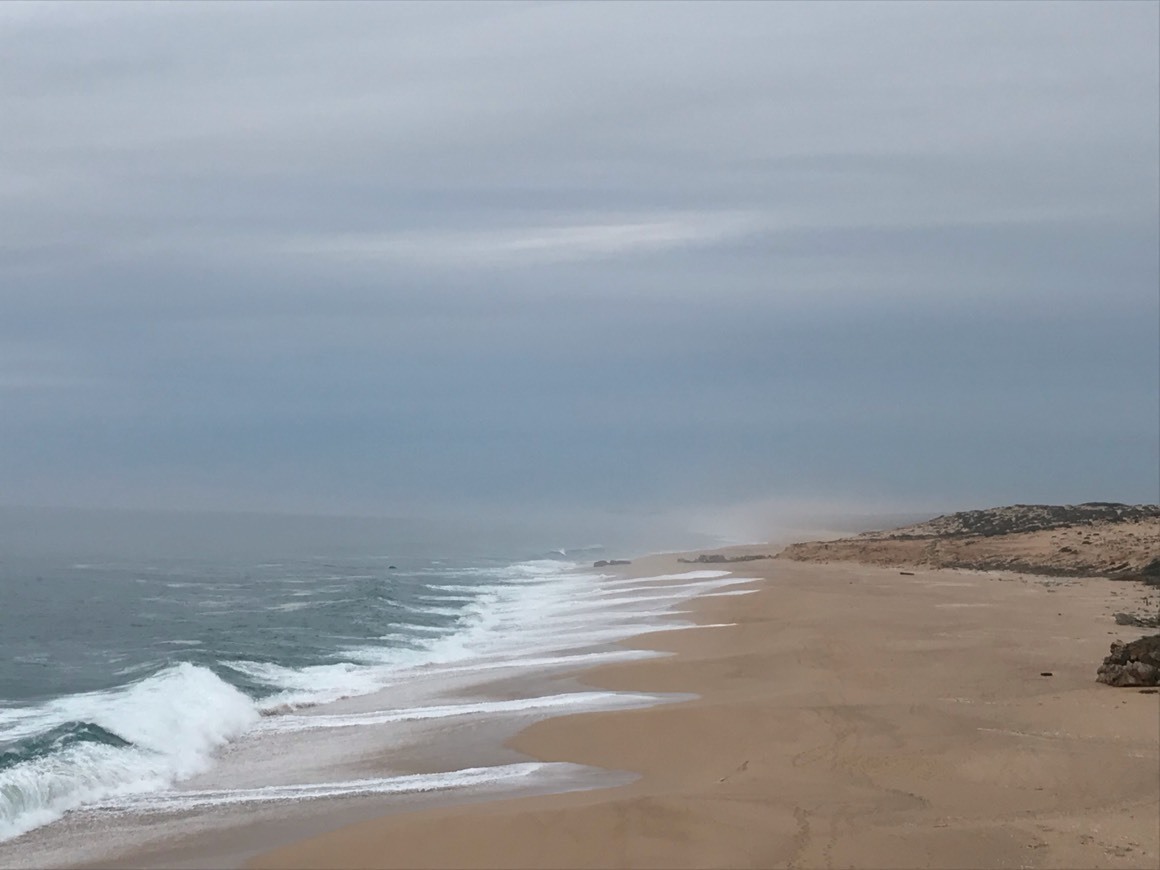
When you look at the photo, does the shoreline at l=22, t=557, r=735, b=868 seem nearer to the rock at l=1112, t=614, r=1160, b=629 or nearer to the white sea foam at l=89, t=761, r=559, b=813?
the white sea foam at l=89, t=761, r=559, b=813

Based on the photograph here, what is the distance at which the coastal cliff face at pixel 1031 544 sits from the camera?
98.5 ft

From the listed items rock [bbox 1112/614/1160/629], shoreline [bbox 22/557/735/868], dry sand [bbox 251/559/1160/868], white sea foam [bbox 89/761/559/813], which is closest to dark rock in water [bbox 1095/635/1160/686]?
dry sand [bbox 251/559/1160/868]

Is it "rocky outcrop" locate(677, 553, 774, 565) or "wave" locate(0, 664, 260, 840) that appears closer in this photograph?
"wave" locate(0, 664, 260, 840)

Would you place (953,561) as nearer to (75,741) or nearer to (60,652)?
(60,652)

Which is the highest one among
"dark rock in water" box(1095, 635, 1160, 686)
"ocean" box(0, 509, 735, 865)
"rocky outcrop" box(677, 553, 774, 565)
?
"dark rock in water" box(1095, 635, 1160, 686)

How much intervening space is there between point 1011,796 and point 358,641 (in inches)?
750

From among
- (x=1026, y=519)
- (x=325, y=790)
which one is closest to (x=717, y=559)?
(x=1026, y=519)

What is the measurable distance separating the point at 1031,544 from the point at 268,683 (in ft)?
88.1

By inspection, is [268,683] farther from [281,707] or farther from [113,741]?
[113,741]

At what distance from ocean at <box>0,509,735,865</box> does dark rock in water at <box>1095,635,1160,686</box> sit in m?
5.85

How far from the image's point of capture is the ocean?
38.8ft

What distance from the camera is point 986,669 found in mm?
15297

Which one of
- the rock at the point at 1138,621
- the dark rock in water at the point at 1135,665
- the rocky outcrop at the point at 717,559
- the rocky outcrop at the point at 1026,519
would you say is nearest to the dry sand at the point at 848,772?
the dark rock in water at the point at 1135,665

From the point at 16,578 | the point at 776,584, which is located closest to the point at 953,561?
the point at 776,584
